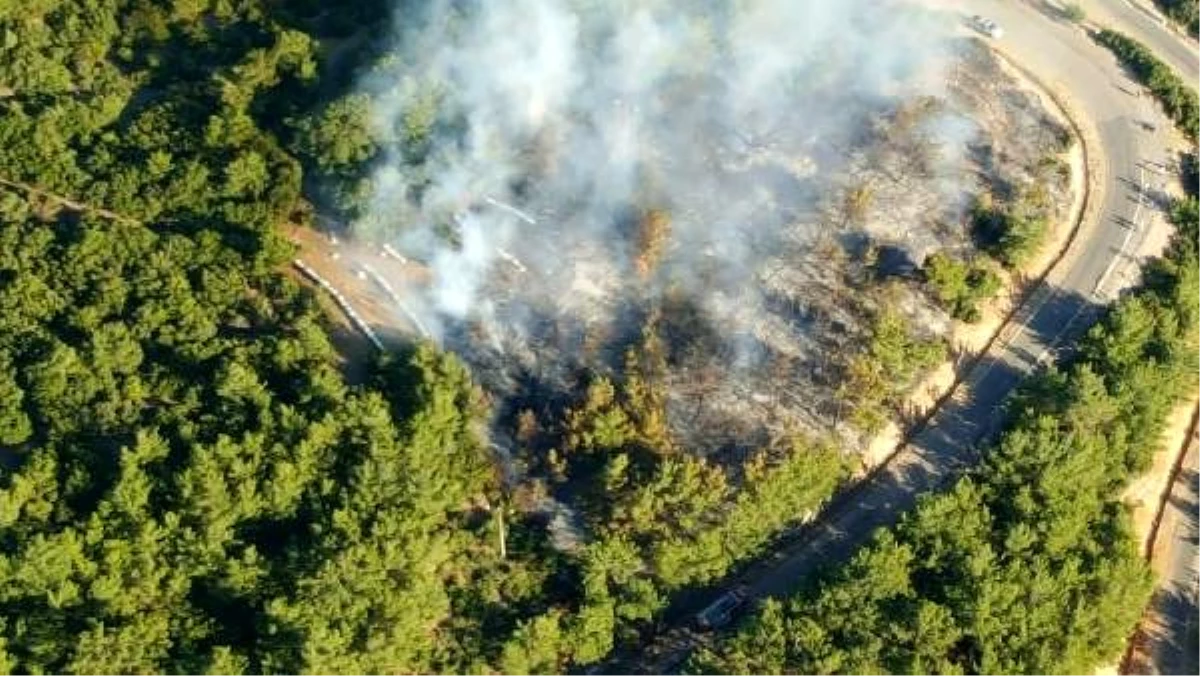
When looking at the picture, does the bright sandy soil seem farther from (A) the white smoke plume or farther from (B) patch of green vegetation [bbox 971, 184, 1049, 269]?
(A) the white smoke plume

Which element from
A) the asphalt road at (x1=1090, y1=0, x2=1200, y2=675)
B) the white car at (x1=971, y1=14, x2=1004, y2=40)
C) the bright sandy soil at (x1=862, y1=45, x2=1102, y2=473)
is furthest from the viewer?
the white car at (x1=971, y1=14, x2=1004, y2=40)

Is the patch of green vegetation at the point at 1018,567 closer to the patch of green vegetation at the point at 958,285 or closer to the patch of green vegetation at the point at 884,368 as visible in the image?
the patch of green vegetation at the point at 884,368

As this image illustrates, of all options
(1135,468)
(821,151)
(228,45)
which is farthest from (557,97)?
(1135,468)

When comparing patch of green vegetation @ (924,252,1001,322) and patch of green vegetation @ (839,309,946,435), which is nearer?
patch of green vegetation @ (839,309,946,435)

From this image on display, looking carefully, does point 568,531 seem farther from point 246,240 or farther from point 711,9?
point 711,9

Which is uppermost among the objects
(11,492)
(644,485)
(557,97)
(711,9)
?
(711,9)

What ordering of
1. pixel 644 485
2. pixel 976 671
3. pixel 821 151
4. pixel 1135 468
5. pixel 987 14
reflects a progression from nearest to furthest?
1. pixel 976 671
2. pixel 644 485
3. pixel 1135 468
4. pixel 821 151
5. pixel 987 14

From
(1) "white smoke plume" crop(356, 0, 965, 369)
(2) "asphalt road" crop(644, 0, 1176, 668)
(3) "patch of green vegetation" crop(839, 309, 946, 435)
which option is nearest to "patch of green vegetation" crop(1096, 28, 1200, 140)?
(2) "asphalt road" crop(644, 0, 1176, 668)
